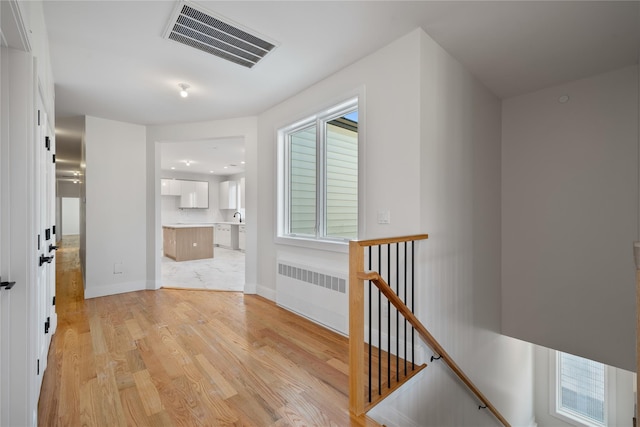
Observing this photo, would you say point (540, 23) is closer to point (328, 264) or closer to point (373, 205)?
point (373, 205)

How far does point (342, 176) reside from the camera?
3.33 m

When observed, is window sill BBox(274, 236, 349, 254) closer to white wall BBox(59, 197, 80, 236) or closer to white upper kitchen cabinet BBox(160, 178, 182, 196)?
Result: white upper kitchen cabinet BBox(160, 178, 182, 196)

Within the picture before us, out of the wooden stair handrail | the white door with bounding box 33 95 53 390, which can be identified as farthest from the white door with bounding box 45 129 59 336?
the wooden stair handrail

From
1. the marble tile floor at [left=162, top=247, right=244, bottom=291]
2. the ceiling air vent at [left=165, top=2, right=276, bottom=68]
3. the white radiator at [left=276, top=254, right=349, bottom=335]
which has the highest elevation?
the ceiling air vent at [left=165, top=2, right=276, bottom=68]

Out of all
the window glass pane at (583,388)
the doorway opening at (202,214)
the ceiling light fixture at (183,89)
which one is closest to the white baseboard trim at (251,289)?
the doorway opening at (202,214)

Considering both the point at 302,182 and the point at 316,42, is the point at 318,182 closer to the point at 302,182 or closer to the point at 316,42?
the point at 302,182

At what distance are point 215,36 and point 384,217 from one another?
2.12 metres

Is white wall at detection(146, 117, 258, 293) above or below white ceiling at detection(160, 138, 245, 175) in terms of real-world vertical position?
below

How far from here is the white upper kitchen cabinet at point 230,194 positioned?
10359 mm

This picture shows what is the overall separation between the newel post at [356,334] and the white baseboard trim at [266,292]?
2.36 meters

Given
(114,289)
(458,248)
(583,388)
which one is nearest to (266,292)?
(114,289)

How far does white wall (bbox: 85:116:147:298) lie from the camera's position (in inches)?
165

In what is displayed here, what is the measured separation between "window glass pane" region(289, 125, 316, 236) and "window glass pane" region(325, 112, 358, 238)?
0.80 ft

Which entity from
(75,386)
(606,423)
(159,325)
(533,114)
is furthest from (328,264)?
(606,423)
